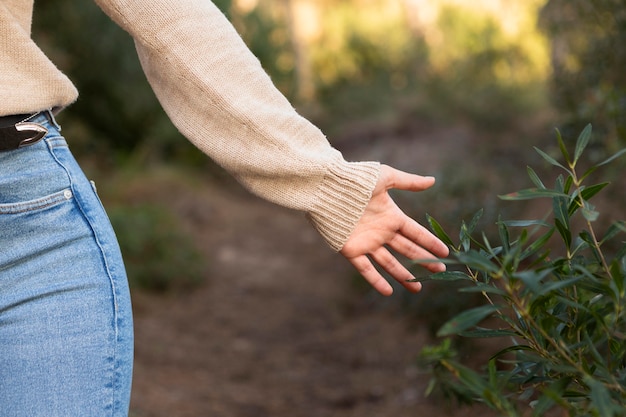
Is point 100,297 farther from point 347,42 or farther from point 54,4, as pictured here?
point 347,42

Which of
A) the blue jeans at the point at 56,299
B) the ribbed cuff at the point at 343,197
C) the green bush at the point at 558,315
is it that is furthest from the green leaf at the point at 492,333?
the blue jeans at the point at 56,299

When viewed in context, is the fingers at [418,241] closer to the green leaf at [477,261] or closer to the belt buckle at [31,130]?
the green leaf at [477,261]

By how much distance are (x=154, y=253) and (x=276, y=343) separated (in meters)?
1.65

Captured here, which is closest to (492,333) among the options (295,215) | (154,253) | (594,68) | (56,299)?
(56,299)

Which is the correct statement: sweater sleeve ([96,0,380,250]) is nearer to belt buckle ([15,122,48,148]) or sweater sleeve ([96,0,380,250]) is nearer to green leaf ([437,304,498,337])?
belt buckle ([15,122,48,148])

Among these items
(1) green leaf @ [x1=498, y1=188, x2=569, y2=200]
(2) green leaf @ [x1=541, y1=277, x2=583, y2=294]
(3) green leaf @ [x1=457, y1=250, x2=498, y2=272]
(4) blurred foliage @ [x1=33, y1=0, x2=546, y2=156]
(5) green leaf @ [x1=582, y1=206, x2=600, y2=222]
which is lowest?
(4) blurred foliage @ [x1=33, y1=0, x2=546, y2=156]

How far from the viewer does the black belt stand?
4.45 feet

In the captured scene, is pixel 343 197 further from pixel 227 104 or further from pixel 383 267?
pixel 227 104

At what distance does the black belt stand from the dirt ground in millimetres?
2308

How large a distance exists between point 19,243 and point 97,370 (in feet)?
0.84

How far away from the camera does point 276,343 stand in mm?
5387

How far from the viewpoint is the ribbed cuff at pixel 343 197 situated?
1512mm

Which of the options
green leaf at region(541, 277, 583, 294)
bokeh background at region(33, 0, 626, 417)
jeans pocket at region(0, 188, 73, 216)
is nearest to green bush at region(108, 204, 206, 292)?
bokeh background at region(33, 0, 626, 417)

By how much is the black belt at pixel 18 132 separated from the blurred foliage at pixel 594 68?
2760 millimetres
